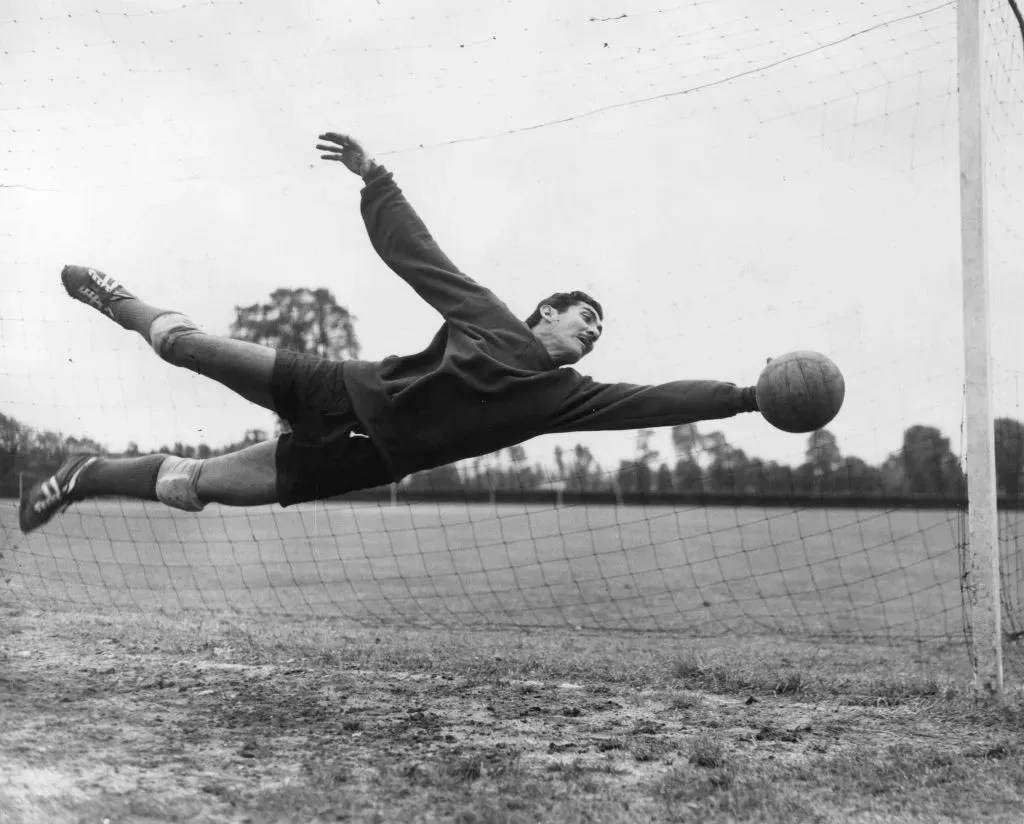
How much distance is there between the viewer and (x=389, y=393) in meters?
5.02

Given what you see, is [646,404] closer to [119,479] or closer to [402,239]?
[402,239]

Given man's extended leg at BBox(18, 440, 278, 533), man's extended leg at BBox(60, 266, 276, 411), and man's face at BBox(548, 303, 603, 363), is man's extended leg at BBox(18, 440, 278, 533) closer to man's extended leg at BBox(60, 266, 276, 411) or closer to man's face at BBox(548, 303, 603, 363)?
man's extended leg at BBox(60, 266, 276, 411)

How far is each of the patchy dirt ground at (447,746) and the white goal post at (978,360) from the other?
637mm

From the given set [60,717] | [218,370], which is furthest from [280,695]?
[218,370]

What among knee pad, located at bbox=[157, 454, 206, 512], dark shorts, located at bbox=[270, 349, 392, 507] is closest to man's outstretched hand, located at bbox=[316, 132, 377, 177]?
dark shorts, located at bbox=[270, 349, 392, 507]

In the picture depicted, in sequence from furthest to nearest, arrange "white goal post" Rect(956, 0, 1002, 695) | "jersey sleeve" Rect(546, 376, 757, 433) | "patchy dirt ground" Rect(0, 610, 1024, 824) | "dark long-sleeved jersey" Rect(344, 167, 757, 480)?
"white goal post" Rect(956, 0, 1002, 695) < "dark long-sleeved jersey" Rect(344, 167, 757, 480) < "jersey sleeve" Rect(546, 376, 757, 433) < "patchy dirt ground" Rect(0, 610, 1024, 824)

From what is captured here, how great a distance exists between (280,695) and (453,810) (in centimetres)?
216

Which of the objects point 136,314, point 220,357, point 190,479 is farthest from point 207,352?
point 190,479

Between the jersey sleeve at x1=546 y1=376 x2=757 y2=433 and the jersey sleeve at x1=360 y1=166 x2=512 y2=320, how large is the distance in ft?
1.93

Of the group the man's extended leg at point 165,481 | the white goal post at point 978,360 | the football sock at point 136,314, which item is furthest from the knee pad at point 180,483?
the white goal post at point 978,360

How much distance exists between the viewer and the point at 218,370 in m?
5.06

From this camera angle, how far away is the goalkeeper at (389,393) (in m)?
5.01

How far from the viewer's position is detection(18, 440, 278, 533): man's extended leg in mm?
5242

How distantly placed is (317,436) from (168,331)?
878mm
